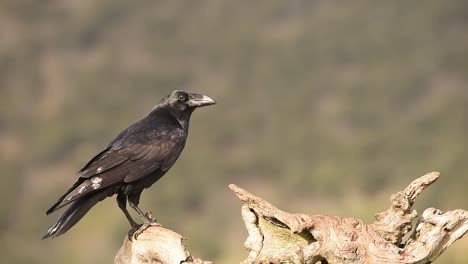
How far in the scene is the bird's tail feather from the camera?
31.8 ft

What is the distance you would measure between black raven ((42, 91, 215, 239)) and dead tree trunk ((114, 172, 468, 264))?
150 cm

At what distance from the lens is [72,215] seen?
996cm

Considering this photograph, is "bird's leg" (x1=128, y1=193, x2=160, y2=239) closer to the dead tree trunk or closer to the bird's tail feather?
the bird's tail feather

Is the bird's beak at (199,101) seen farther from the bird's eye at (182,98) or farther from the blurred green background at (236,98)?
the blurred green background at (236,98)

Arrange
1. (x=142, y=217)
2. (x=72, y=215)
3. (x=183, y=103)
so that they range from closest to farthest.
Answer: (x=72, y=215) < (x=142, y=217) < (x=183, y=103)

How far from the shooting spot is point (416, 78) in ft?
298

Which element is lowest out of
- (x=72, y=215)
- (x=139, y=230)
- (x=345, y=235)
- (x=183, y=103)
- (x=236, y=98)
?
(x=345, y=235)

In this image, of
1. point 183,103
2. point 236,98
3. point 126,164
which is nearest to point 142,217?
point 126,164

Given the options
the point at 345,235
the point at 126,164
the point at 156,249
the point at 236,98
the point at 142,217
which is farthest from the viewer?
the point at 236,98

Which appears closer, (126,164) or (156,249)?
(156,249)

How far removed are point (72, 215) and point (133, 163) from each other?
1148 millimetres

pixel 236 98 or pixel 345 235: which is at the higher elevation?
pixel 236 98

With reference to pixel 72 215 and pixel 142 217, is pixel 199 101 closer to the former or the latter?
pixel 142 217

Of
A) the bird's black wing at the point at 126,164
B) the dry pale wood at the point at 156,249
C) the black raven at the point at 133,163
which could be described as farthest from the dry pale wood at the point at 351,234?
the bird's black wing at the point at 126,164
